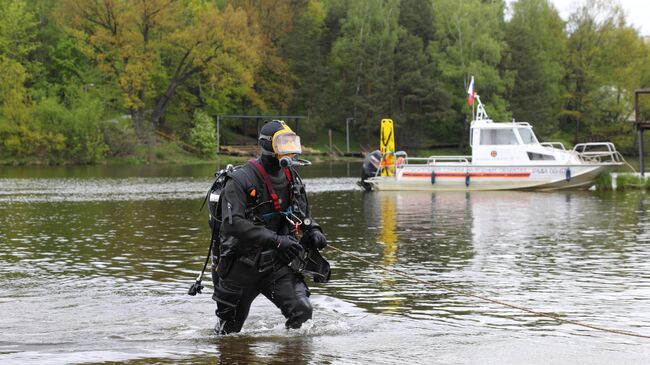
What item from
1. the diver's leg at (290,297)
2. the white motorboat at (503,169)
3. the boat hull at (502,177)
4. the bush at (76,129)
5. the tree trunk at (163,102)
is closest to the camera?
the diver's leg at (290,297)

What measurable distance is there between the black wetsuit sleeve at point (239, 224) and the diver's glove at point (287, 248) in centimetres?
8

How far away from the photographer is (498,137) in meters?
42.3

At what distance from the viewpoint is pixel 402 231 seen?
23.8m

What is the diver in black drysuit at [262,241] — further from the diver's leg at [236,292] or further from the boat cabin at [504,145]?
the boat cabin at [504,145]

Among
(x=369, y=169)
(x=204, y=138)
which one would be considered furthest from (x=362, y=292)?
(x=204, y=138)

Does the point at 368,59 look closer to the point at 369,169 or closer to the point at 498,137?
the point at 369,169

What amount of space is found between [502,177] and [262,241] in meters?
33.4

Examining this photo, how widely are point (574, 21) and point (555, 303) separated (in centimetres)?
9252

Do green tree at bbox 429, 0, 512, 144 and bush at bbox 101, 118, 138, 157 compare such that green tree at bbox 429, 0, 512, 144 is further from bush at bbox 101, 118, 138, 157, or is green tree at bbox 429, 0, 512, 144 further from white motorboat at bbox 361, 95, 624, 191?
white motorboat at bbox 361, 95, 624, 191

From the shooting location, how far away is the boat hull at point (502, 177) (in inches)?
1626

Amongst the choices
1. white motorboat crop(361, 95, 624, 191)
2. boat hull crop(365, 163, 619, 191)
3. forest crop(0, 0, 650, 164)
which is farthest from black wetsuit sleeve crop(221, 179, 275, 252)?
forest crop(0, 0, 650, 164)

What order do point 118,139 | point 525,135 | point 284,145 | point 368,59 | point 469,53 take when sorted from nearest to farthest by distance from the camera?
point 284,145, point 525,135, point 118,139, point 469,53, point 368,59

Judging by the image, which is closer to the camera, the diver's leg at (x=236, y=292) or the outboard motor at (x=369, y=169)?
the diver's leg at (x=236, y=292)

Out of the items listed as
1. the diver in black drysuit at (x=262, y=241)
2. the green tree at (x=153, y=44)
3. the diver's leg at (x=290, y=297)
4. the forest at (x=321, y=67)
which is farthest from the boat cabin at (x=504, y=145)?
the green tree at (x=153, y=44)
